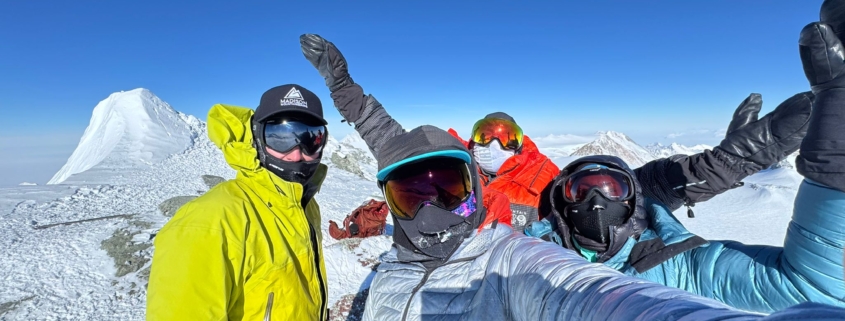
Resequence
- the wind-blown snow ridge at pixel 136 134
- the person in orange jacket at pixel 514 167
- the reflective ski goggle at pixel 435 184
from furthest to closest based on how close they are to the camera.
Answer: the wind-blown snow ridge at pixel 136 134 → the person in orange jacket at pixel 514 167 → the reflective ski goggle at pixel 435 184

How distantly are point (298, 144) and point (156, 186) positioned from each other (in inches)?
361

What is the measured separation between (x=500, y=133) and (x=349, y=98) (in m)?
1.93

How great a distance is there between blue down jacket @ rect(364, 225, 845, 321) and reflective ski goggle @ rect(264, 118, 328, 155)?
947 millimetres

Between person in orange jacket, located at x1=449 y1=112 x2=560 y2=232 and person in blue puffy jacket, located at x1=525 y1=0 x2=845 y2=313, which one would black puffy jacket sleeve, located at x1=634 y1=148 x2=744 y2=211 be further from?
person in orange jacket, located at x1=449 y1=112 x2=560 y2=232

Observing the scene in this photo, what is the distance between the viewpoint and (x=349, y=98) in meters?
3.77

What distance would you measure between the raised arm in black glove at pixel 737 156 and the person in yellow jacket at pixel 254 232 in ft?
8.74

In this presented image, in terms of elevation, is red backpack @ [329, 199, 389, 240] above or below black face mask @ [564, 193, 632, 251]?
below

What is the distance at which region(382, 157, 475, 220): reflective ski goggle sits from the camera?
199 cm

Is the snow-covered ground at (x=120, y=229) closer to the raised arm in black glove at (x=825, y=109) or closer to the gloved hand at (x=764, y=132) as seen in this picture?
the gloved hand at (x=764, y=132)

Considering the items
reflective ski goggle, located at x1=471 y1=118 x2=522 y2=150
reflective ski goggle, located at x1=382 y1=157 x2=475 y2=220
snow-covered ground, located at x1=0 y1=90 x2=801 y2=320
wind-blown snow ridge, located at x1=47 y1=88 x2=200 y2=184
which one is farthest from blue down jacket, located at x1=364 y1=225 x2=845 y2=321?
wind-blown snow ridge, located at x1=47 y1=88 x2=200 y2=184

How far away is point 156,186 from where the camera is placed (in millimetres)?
9289

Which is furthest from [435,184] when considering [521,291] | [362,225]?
[362,225]

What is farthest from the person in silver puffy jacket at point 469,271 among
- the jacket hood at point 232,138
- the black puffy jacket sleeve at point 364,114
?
the black puffy jacket sleeve at point 364,114

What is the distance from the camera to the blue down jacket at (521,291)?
2.39ft
